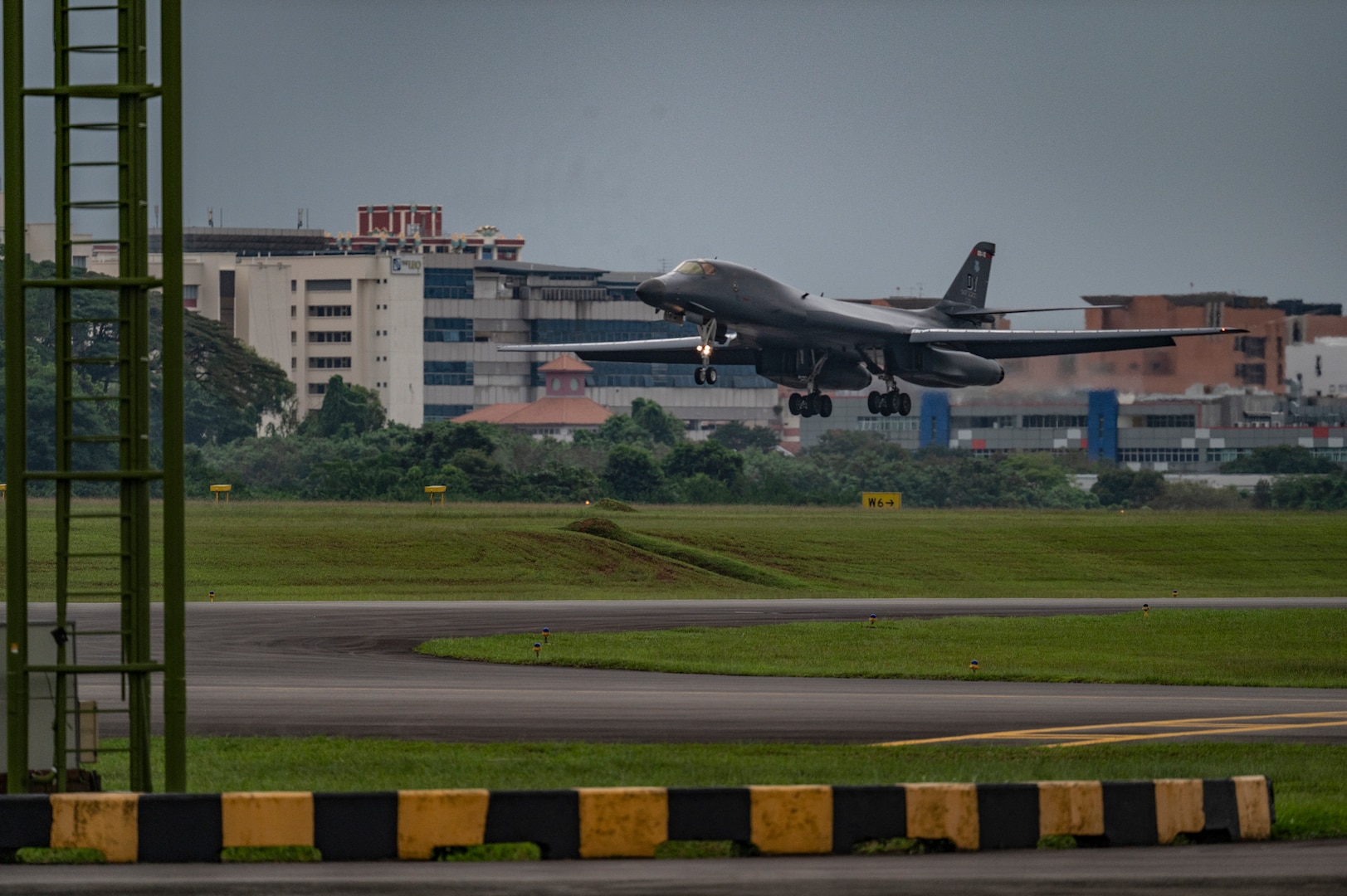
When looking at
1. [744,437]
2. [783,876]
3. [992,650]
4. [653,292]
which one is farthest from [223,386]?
[783,876]

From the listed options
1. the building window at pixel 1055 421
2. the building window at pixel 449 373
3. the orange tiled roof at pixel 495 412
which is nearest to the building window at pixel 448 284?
the building window at pixel 449 373

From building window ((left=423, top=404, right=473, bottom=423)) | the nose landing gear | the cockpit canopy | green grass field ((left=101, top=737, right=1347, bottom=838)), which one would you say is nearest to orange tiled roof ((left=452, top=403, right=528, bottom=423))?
building window ((left=423, top=404, right=473, bottom=423))

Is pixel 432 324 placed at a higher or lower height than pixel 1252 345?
higher

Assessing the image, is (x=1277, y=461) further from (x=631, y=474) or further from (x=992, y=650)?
(x=992, y=650)

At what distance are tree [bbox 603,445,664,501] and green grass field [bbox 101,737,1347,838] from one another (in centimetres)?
7760

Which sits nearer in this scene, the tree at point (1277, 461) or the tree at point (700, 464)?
the tree at point (700, 464)

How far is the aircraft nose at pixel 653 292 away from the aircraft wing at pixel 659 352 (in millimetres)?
9469

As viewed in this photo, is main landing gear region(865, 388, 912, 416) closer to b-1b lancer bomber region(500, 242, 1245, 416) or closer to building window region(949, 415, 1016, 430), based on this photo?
b-1b lancer bomber region(500, 242, 1245, 416)

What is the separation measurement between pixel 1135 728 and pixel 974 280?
190 ft

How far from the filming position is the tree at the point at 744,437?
14975cm

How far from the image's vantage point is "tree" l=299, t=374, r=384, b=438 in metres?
130

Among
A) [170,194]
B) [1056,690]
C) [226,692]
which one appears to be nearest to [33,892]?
[170,194]

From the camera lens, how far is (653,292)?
56.8m

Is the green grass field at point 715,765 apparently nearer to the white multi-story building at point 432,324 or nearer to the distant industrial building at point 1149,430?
the distant industrial building at point 1149,430
